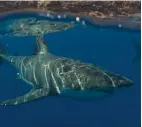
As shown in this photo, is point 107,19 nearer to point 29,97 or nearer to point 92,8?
point 92,8

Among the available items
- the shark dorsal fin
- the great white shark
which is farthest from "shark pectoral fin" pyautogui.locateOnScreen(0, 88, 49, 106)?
the shark dorsal fin

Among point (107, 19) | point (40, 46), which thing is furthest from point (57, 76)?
point (107, 19)

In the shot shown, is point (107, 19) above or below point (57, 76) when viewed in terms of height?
above

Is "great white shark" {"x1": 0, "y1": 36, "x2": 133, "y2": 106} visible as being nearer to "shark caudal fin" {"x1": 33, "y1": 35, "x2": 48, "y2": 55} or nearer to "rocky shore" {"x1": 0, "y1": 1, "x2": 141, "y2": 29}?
"shark caudal fin" {"x1": 33, "y1": 35, "x2": 48, "y2": 55}

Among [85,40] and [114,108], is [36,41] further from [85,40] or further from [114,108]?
[114,108]

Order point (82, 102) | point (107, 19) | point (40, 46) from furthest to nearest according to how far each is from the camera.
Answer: point (82, 102)
point (40, 46)
point (107, 19)

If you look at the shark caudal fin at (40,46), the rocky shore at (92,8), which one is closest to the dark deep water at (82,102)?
the shark caudal fin at (40,46)
